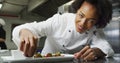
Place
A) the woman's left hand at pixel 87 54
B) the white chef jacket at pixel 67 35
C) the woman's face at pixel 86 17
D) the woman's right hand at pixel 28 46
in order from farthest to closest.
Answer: the white chef jacket at pixel 67 35 → the woman's face at pixel 86 17 → the woman's left hand at pixel 87 54 → the woman's right hand at pixel 28 46

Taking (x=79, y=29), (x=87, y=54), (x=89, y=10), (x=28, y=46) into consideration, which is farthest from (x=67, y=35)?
(x=28, y=46)

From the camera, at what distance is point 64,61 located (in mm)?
977

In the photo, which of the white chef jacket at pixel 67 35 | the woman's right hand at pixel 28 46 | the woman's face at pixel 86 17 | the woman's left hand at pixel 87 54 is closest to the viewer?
the woman's right hand at pixel 28 46

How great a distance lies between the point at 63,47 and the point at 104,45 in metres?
0.28

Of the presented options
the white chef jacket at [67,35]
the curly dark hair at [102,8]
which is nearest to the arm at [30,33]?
the white chef jacket at [67,35]

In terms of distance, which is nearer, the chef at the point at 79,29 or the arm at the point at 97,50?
the arm at the point at 97,50

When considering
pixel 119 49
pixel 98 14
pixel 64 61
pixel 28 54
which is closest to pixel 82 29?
pixel 98 14

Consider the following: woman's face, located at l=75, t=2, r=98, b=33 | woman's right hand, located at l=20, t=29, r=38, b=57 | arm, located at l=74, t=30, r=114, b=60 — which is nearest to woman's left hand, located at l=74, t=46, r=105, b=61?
arm, located at l=74, t=30, r=114, b=60

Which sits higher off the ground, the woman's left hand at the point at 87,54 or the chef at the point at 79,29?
the chef at the point at 79,29

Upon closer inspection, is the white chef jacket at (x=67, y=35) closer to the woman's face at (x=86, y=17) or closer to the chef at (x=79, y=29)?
the chef at (x=79, y=29)

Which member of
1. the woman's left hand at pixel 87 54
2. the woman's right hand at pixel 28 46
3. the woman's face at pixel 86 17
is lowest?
the woman's left hand at pixel 87 54

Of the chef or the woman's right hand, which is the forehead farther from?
the woman's right hand

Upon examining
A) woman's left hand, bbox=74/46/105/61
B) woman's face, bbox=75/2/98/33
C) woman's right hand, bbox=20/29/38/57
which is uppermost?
woman's face, bbox=75/2/98/33

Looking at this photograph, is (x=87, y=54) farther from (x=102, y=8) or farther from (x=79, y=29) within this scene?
(x=102, y=8)
